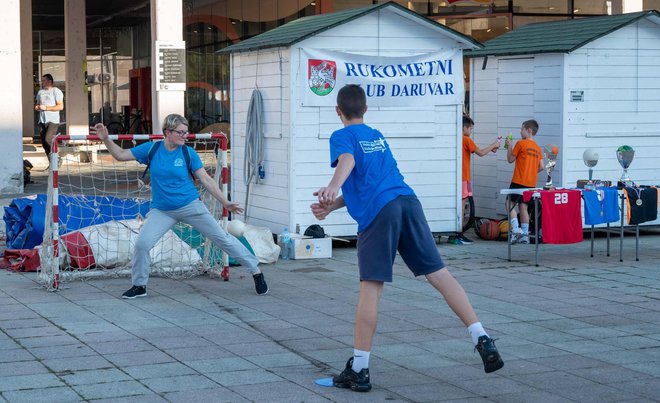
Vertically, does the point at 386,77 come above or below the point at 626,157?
above

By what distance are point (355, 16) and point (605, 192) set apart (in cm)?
346

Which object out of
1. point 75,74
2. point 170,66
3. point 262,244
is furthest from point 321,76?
point 75,74

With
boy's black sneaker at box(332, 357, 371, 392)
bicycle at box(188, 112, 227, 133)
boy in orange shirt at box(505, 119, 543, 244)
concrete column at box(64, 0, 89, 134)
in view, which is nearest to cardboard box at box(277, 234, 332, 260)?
boy in orange shirt at box(505, 119, 543, 244)

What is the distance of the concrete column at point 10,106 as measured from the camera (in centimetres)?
1786

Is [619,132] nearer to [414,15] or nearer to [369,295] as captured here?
→ [414,15]

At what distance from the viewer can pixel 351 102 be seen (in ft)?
21.1

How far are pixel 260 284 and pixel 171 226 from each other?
929mm

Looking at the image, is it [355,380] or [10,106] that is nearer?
[355,380]

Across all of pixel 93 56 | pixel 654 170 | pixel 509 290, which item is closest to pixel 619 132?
pixel 654 170

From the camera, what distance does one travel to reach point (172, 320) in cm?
831

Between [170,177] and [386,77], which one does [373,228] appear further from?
[386,77]

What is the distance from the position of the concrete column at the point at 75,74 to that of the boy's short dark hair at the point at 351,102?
74.2 ft

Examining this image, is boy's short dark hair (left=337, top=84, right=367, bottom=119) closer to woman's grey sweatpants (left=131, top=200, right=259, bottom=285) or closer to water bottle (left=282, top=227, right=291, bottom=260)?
woman's grey sweatpants (left=131, top=200, right=259, bottom=285)

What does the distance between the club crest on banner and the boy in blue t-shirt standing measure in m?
5.72
